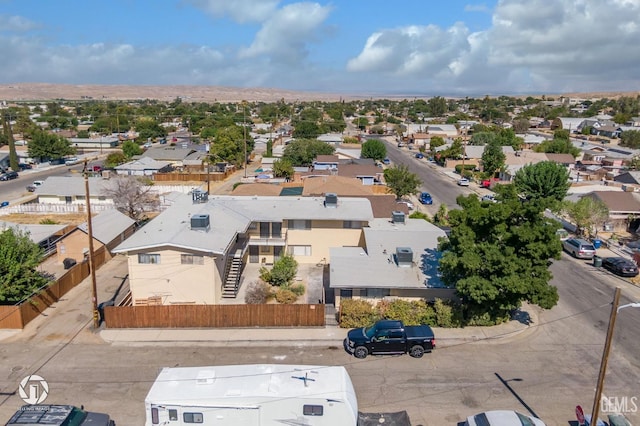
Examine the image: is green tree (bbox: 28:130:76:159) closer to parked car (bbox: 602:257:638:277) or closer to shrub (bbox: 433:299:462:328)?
shrub (bbox: 433:299:462:328)

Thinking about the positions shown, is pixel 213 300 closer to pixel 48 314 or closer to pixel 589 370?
pixel 48 314

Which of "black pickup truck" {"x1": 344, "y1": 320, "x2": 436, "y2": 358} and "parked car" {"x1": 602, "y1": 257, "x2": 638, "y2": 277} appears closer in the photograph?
"black pickup truck" {"x1": 344, "y1": 320, "x2": 436, "y2": 358}

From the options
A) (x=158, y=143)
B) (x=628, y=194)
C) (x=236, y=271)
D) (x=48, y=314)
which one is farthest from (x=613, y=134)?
(x=48, y=314)

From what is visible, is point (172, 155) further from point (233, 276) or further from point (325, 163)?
point (233, 276)

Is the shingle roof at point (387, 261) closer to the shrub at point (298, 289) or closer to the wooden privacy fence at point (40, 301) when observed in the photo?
the shrub at point (298, 289)

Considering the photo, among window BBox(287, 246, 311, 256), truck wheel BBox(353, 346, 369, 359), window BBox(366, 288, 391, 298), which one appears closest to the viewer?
truck wheel BBox(353, 346, 369, 359)

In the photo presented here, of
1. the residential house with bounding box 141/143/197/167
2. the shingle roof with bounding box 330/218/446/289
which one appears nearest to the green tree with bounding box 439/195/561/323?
the shingle roof with bounding box 330/218/446/289

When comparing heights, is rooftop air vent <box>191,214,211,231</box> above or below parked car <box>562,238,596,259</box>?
above
